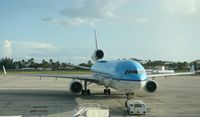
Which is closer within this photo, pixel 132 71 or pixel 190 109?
pixel 190 109

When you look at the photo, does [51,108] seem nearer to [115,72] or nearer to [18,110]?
[18,110]

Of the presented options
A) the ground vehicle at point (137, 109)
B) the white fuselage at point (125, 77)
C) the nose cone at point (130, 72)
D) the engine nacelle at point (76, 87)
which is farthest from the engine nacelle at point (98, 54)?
the ground vehicle at point (137, 109)

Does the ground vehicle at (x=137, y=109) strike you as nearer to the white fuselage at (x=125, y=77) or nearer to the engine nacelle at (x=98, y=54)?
the white fuselage at (x=125, y=77)

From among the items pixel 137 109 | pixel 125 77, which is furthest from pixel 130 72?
pixel 137 109

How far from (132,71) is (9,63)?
471 ft

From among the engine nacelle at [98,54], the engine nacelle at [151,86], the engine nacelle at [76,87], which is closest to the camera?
the engine nacelle at [151,86]

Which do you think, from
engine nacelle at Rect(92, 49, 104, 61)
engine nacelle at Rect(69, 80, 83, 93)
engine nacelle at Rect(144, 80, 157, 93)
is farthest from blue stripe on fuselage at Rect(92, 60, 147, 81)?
engine nacelle at Rect(92, 49, 104, 61)

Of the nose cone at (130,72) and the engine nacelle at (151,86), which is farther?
the engine nacelle at (151,86)

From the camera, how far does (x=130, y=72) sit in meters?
23.7

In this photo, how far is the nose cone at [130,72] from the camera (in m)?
23.3

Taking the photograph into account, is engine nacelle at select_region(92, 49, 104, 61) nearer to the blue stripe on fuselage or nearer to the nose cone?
the blue stripe on fuselage

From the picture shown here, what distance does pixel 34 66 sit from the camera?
175750mm

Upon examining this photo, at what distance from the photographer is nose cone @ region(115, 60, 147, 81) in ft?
76.4

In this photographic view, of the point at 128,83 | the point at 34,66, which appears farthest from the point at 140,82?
the point at 34,66
